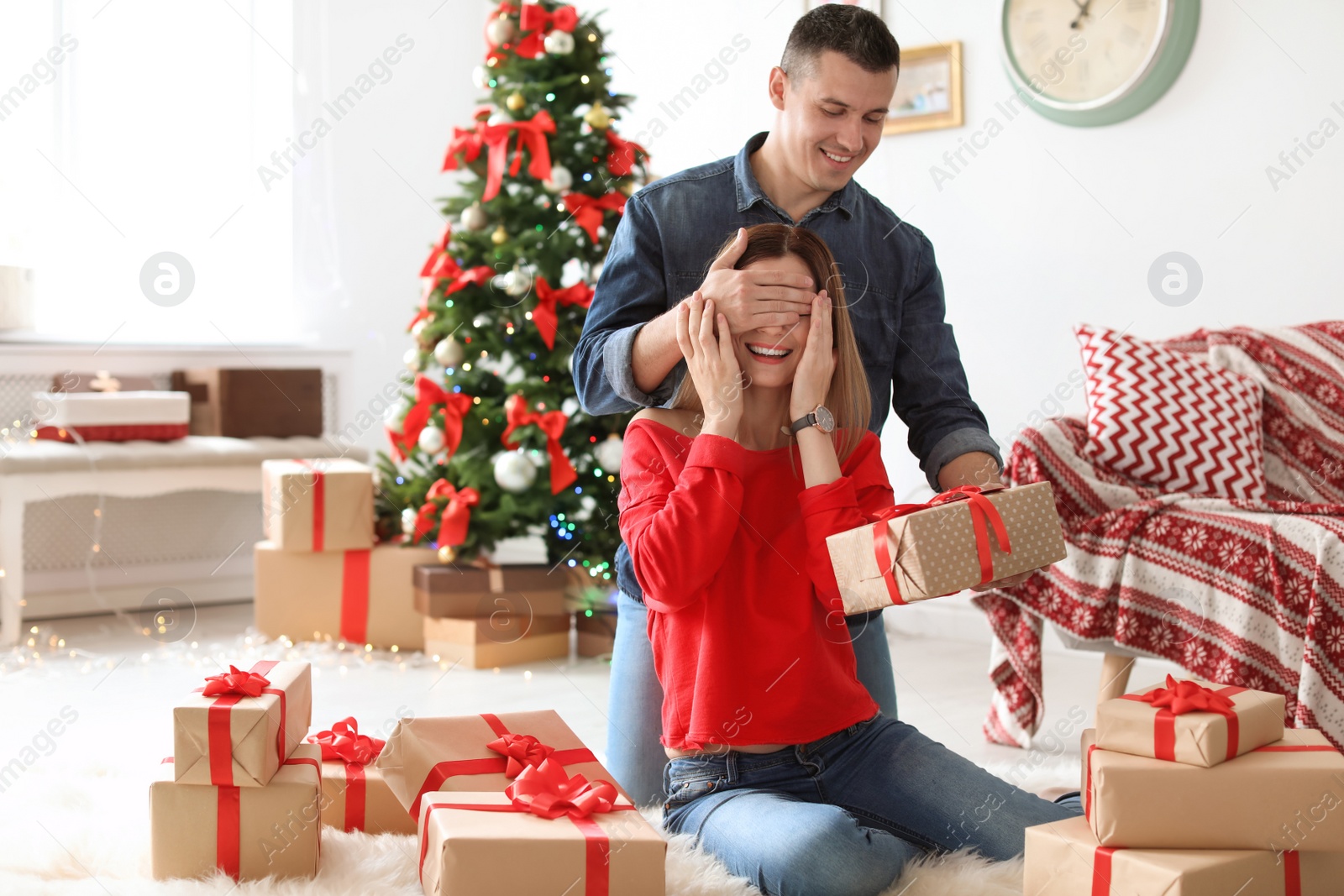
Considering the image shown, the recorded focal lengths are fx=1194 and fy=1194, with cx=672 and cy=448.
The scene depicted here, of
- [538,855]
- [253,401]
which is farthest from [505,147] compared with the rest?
[538,855]

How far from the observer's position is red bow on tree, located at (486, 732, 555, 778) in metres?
1.50

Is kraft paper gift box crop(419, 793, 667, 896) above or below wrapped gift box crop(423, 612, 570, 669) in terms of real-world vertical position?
above

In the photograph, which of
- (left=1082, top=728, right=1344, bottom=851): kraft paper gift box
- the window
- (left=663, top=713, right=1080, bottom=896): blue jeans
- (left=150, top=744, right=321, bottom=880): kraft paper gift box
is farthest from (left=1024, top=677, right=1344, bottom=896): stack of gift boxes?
the window

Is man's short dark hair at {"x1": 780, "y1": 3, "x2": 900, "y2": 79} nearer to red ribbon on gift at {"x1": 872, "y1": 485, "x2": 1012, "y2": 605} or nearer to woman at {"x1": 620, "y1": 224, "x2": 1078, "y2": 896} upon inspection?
woman at {"x1": 620, "y1": 224, "x2": 1078, "y2": 896}

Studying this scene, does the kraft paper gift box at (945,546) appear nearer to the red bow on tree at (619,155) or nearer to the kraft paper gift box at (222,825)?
the kraft paper gift box at (222,825)

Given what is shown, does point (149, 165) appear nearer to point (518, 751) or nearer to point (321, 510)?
point (321, 510)

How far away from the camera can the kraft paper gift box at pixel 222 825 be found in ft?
4.77

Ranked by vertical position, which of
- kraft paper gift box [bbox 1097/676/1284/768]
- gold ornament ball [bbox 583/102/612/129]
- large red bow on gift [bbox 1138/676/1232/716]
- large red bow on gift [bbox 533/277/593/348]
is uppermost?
gold ornament ball [bbox 583/102/612/129]

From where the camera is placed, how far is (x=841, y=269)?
5.89 feet

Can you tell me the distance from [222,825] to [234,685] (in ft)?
0.55

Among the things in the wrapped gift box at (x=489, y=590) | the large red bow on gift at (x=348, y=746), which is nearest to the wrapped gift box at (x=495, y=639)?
the wrapped gift box at (x=489, y=590)

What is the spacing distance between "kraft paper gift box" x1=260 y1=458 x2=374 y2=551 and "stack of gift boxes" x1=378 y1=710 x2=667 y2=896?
73.6 inches

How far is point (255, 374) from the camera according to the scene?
3.99 metres

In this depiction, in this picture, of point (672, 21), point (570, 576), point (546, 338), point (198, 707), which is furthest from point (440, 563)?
point (672, 21)
